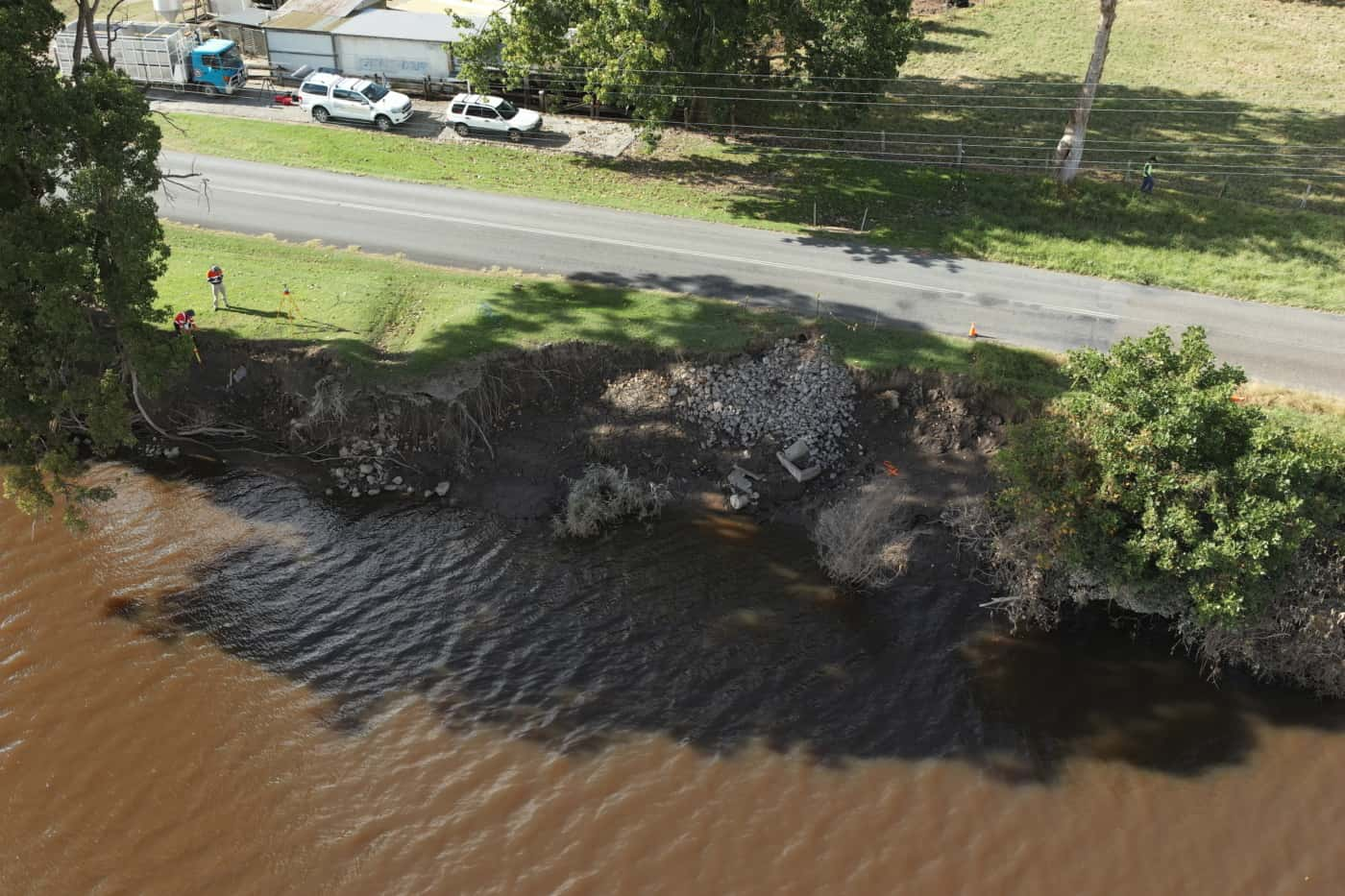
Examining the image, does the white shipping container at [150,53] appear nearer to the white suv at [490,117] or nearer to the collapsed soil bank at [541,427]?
the white suv at [490,117]

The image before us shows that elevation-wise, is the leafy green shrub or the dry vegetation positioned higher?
the leafy green shrub

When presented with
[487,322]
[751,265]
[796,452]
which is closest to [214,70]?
[487,322]

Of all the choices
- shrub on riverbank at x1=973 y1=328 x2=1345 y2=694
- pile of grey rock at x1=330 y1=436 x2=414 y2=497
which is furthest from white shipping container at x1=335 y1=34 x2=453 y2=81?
shrub on riverbank at x1=973 y1=328 x2=1345 y2=694

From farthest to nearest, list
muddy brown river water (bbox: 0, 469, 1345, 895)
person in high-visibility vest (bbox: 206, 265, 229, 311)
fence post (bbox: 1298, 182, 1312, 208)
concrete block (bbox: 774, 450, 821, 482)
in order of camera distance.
A: fence post (bbox: 1298, 182, 1312, 208), person in high-visibility vest (bbox: 206, 265, 229, 311), concrete block (bbox: 774, 450, 821, 482), muddy brown river water (bbox: 0, 469, 1345, 895)

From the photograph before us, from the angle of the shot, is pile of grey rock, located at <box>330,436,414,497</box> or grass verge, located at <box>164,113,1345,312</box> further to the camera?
grass verge, located at <box>164,113,1345,312</box>

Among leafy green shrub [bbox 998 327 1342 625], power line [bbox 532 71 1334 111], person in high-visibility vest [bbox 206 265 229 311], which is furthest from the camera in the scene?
power line [bbox 532 71 1334 111]

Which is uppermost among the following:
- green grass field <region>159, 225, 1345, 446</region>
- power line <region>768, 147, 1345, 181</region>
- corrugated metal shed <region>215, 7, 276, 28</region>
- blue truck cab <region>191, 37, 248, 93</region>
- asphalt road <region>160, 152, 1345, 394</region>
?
corrugated metal shed <region>215, 7, 276, 28</region>

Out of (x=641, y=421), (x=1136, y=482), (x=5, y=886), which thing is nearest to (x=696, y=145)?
(x=641, y=421)

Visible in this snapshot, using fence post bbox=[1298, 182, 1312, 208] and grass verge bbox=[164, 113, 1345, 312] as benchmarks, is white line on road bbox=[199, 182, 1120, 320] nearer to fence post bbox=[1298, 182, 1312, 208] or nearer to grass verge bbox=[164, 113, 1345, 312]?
grass verge bbox=[164, 113, 1345, 312]

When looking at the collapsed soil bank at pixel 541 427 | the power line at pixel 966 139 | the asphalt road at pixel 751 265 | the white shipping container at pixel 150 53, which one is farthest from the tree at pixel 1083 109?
the white shipping container at pixel 150 53
